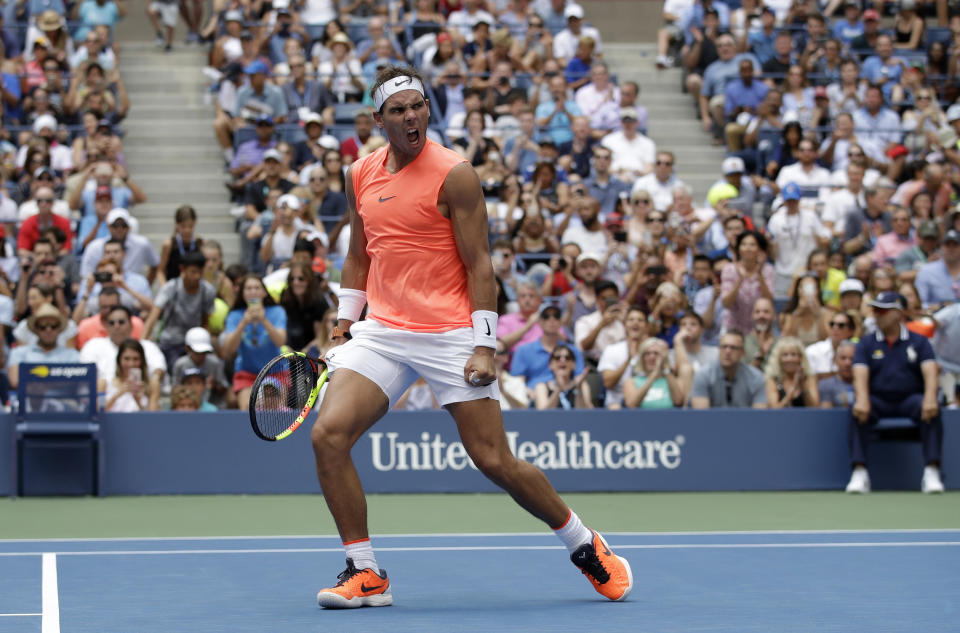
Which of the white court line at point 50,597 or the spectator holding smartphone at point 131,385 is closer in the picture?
the white court line at point 50,597

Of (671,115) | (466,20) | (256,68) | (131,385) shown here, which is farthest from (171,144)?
(131,385)

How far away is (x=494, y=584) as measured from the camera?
6453 millimetres

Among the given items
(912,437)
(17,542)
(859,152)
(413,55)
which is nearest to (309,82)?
(413,55)

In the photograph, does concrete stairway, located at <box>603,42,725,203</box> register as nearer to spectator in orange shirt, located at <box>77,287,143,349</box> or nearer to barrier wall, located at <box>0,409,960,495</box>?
barrier wall, located at <box>0,409,960,495</box>

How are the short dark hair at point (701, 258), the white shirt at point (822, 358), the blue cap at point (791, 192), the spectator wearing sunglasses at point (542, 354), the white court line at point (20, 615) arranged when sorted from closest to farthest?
the white court line at point (20, 615) < the spectator wearing sunglasses at point (542, 354) < the white shirt at point (822, 358) < the short dark hair at point (701, 258) < the blue cap at point (791, 192)

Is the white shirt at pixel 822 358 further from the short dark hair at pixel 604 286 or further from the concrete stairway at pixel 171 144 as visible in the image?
the concrete stairway at pixel 171 144

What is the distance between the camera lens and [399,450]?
36.8 feet

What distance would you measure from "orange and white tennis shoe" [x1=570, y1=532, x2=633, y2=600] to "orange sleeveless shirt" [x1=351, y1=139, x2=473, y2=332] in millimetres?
1015

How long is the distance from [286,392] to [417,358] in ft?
2.01

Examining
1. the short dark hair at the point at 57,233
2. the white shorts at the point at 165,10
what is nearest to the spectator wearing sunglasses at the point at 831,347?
the short dark hair at the point at 57,233

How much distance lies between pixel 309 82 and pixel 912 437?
24.5ft

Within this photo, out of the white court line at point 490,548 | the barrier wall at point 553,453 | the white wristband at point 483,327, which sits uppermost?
the white wristband at point 483,327

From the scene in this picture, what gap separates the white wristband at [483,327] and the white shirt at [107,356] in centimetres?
637

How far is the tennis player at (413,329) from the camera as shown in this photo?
221 inches
